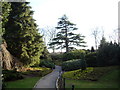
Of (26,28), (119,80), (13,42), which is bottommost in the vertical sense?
(119,80)

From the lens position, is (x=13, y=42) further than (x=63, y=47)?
No

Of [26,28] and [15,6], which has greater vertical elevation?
[15,6]

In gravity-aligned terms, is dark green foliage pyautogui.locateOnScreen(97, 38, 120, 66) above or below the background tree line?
below

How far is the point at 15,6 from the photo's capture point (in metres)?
21.6

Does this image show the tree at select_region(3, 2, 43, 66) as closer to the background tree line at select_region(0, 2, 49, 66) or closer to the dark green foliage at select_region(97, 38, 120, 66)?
the background tree line at select_region(0, 2, 49, 66)

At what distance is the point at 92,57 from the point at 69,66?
4.35m

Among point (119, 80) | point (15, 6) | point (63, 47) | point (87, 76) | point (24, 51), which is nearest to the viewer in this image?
point (119, 80)

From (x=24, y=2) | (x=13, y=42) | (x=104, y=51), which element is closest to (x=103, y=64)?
(x=104, y=51)

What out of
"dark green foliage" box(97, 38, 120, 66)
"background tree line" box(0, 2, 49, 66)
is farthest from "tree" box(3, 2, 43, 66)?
"dark green foliage" box(97, 38, 120, 66)

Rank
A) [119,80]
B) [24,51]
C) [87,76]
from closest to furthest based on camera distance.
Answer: [119,80] → [87,76] → [24,51]

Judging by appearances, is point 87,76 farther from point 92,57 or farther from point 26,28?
point 26,28

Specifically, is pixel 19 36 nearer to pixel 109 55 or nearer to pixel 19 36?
pixel 19 36

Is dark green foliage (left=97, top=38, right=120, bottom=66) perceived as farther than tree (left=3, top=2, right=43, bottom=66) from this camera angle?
No

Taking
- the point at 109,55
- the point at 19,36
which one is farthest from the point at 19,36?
the point at 109,55
